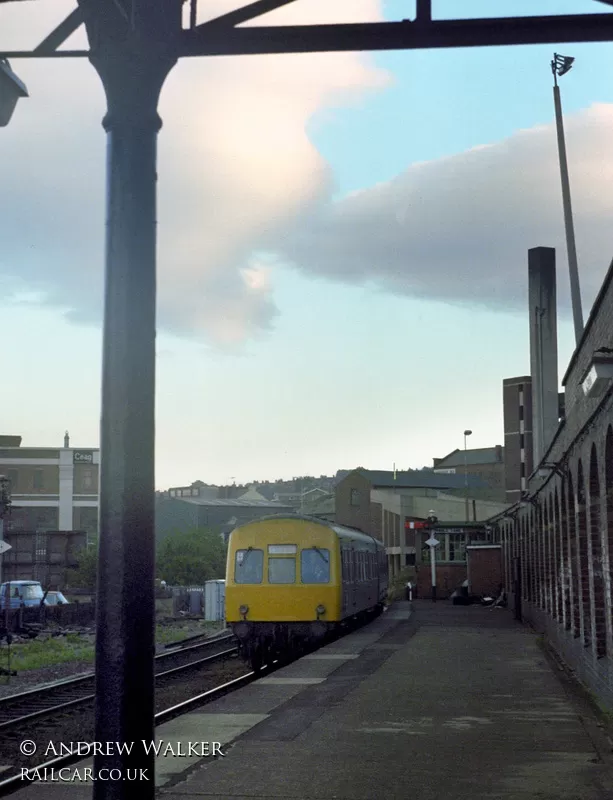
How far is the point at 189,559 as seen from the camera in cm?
5988

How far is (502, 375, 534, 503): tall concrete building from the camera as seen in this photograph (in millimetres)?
74062

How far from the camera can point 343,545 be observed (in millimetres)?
23375

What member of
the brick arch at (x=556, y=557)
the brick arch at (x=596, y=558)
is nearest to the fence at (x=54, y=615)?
Answer: the brick arch at (x=556, y=557)

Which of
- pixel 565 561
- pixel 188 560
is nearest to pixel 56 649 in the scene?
pixel 565 561

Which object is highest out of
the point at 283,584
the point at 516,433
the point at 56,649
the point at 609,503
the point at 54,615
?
the point at 516,433

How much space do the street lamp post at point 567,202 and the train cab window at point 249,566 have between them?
13.2m

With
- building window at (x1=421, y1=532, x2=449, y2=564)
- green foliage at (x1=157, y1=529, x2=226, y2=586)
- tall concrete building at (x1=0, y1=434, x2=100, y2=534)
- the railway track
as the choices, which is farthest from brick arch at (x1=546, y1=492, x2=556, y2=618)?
tall concrete building at (x1=0, y1=434, x2=100, y2=534)

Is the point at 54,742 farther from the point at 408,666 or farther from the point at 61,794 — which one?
the point at 408,666

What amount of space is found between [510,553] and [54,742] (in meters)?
29.7

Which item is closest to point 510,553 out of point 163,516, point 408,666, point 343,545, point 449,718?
point 343,545

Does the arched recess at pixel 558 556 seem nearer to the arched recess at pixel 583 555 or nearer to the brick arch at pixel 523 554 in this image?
the arched recess at pixel 583 555

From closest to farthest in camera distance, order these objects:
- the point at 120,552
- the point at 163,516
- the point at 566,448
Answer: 1. the point at 120,552
2. the point at 566,448
3. the point at 163,516

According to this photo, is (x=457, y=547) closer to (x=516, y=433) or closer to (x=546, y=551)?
(x=516, y=433)

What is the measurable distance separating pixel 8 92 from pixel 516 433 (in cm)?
7453
